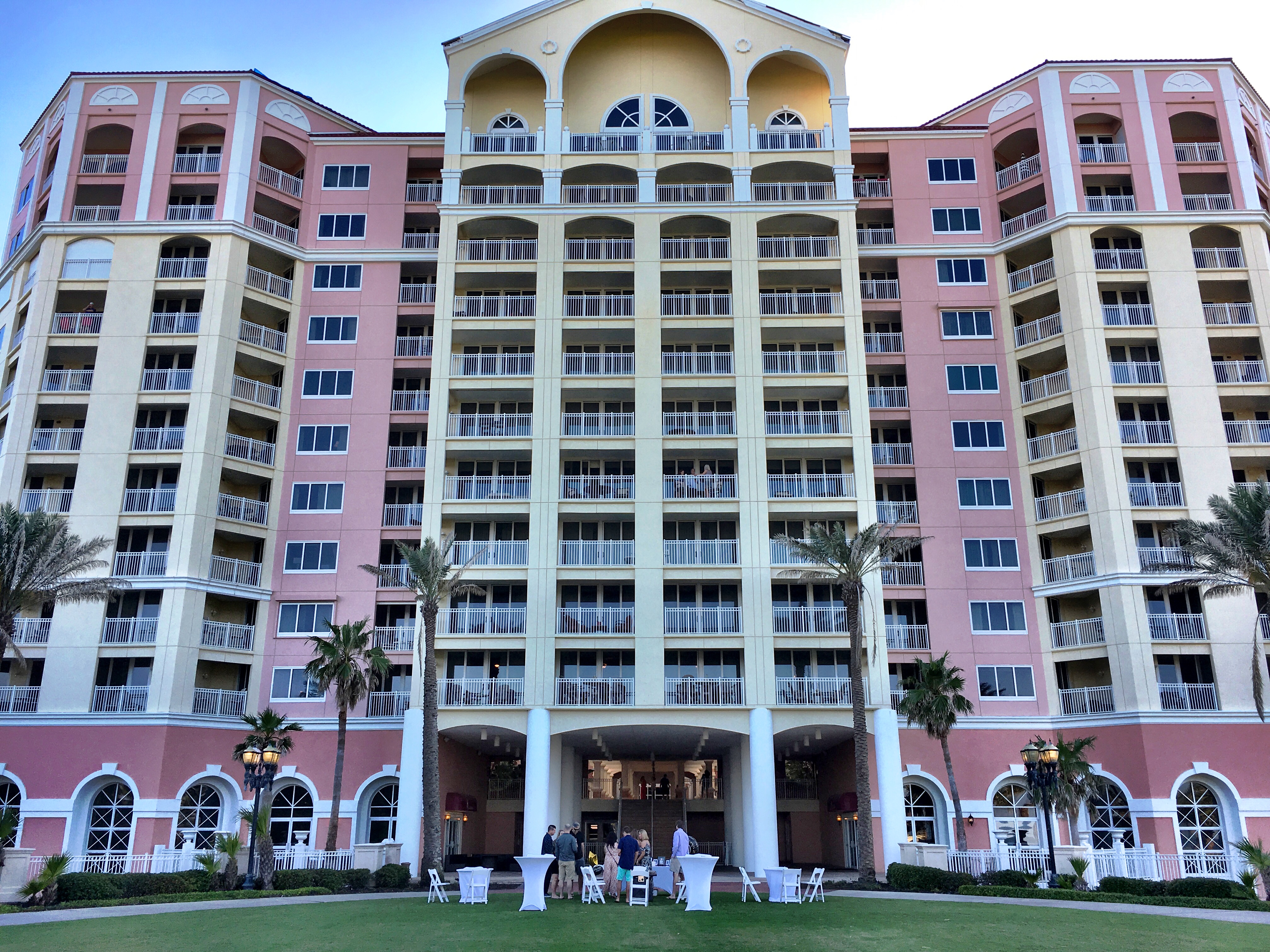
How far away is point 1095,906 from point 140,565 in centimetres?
3504

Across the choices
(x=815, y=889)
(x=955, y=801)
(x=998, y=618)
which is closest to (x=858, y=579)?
(x=955, y=801)

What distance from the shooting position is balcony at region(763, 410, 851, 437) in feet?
143

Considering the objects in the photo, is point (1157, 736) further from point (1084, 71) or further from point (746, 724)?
point (1084, 71)

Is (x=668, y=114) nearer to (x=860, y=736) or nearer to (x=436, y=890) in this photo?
(x=860, y=736)

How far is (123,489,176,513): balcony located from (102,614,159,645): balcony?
14.8 ft

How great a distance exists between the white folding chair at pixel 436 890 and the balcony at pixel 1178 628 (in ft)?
92.5

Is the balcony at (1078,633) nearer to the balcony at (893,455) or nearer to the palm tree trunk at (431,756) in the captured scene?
the balcony at (893,455)

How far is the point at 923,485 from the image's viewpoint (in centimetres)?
4531

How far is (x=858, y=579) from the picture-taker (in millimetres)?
36406

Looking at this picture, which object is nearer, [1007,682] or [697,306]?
[1007,682]

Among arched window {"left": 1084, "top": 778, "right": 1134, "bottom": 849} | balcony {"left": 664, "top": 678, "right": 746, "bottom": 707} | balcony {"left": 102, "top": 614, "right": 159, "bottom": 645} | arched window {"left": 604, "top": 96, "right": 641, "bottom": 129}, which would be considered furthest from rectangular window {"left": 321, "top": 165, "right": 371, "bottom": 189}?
arched window {"left": 1084, "top": 778, "right": 1134, "bottom": 849}

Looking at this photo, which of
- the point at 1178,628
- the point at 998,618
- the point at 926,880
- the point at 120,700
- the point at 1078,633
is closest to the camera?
the point at 926,880

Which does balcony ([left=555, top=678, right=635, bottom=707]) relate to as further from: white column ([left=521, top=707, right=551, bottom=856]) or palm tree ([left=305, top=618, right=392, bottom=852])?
palm tree ([left=305, top=618, right=392, bottom=852])

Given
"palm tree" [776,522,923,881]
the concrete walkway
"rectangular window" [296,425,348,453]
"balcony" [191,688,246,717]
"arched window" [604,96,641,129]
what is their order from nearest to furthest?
1. the concrete walkway
2. "palm tree" [776,522,923,881]
3. "balcony" [191,688,246,717]
4. "rectangular window" [296,425,348,453]
5. "arched window" [604,96,641,129]
